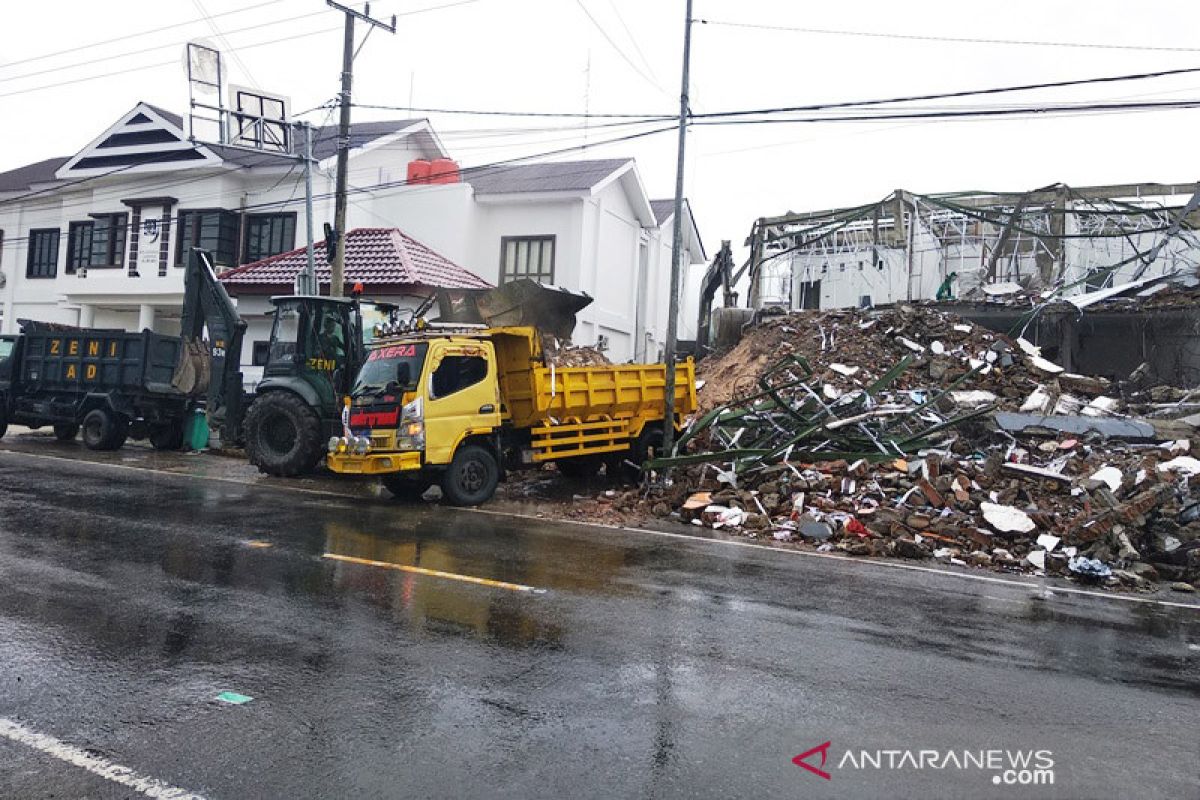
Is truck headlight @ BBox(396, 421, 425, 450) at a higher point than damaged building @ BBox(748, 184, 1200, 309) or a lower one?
lower

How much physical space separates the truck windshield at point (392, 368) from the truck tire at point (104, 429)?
843cm

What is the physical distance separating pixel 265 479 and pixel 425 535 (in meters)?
5.93

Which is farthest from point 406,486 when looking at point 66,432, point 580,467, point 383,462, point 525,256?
point 525,256

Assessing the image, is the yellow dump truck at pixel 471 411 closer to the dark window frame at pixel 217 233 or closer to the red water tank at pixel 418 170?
the red water tank at pixel 418 170

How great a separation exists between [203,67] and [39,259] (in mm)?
17677

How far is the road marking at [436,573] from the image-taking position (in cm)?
731

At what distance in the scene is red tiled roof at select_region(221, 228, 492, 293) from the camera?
21766mm

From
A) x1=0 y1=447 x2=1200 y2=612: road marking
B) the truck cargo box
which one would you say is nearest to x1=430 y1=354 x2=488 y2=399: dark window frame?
A: x1=0 y1=447 x2=1200 y2=612: road marking

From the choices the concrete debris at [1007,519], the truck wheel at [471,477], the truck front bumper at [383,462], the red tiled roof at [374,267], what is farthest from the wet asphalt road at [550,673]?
the red tiled roof at [374,267]

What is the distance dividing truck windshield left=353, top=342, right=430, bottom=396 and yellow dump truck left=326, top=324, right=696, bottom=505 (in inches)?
0.6

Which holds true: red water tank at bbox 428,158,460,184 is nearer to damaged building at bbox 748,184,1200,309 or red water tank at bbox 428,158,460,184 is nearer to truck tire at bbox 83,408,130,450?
damaged building at bbox 748,184,1200,309

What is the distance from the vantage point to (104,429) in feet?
58.1

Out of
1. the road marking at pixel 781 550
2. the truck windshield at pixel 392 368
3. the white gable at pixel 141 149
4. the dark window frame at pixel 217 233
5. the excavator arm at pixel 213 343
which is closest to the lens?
the road marking at pixel 781 550

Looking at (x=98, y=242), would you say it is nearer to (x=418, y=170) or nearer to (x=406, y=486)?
(x=418, y=170)
